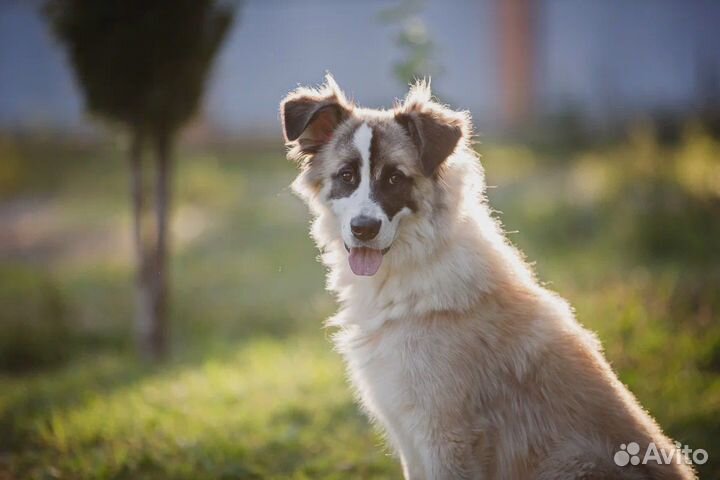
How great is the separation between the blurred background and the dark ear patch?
230 cm

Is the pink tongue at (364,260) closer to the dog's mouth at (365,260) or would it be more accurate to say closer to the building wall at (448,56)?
the dog's mouth at (365,260)

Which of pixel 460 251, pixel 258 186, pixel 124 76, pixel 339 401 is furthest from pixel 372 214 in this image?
pixel 258 186

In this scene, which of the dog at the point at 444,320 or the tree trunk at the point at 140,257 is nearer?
the dog at the point at 444,320

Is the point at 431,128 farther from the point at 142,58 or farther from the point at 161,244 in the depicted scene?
the point at 161,244

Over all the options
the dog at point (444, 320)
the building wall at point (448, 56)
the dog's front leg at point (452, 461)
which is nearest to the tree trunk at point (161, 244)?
the dog at point (444, 320)

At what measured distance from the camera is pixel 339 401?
5.83 m

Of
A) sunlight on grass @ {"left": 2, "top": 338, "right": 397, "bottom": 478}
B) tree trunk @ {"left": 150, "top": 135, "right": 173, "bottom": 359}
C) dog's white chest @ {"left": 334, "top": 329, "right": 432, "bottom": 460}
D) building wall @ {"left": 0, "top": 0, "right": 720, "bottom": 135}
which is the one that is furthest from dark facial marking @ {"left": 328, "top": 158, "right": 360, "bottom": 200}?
building wall @ {"left": 0, "top": 0, "right": 720, "bottom": 135}

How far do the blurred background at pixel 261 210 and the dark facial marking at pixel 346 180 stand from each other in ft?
6.87

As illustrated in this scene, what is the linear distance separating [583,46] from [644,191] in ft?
28.1

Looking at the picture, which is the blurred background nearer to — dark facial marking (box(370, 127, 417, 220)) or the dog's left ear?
dark facial marking (box(370, 127, 417, 220))

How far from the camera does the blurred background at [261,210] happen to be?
18.2ft

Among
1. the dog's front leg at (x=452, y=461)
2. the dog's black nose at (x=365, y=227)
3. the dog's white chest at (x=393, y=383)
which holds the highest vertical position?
the dog's black nose at (x=365, y=227)

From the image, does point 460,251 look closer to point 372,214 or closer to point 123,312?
point 372,214

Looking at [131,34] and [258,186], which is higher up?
[131,34]
